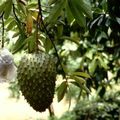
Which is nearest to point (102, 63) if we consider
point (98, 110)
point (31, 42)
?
point (31, 42)

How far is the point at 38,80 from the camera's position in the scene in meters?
0.91

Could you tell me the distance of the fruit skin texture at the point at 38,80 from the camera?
0.91 metres

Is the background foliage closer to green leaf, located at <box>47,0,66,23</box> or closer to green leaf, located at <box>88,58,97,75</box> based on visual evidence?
green leaf, located at <box>47,0,66,23</box>

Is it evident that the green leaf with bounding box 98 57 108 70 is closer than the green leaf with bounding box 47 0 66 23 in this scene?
No

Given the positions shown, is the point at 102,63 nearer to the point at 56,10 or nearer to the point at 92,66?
the point at 92,66

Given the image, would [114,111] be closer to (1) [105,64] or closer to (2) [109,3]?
(1) [105,64]

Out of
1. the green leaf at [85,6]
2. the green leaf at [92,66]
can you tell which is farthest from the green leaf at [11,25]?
the green leaf at [92,66]

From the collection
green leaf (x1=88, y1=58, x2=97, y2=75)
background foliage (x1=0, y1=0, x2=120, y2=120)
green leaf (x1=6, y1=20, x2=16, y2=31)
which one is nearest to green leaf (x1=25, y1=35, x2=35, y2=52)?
background foliage (x1=0, y1=0, x2=120, y2=120)

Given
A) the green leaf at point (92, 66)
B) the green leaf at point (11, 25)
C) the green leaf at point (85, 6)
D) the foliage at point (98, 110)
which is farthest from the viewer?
the foliage at point (98, 110)

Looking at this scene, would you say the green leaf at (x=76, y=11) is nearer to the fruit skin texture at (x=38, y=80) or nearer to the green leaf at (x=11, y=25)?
the fruit skin texture at (x=38, y=80)

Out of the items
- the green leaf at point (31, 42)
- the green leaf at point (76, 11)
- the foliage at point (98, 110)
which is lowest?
the foliage at point (98, 110)

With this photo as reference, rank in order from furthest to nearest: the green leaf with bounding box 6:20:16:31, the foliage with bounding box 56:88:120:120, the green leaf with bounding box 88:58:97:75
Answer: the foliage with bounding box 56:88:120:120 → the green leaf with bounding box 88:58:97:75 → the green leaf with bounding box 6:20:16:31

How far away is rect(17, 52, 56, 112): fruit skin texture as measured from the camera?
906 millimetres

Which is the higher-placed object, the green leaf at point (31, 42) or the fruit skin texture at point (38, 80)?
the green leaf at point (31, 42)
